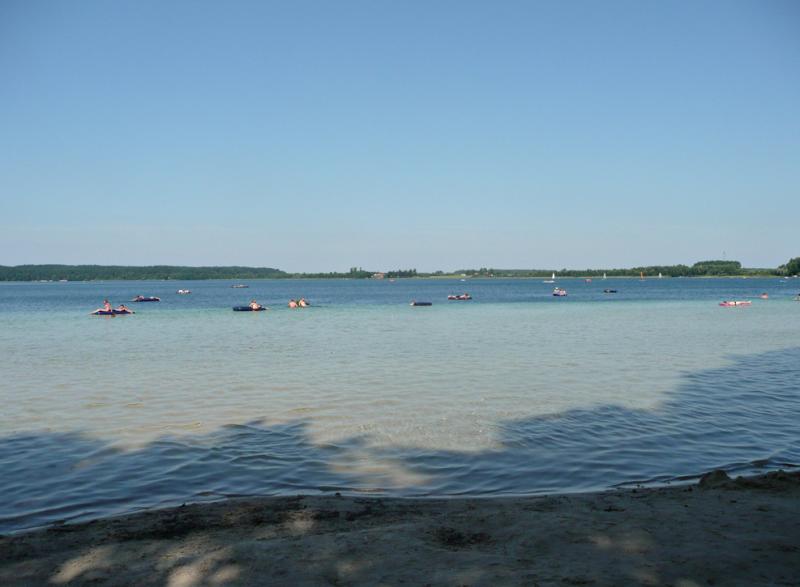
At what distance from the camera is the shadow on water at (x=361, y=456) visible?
31.6ft

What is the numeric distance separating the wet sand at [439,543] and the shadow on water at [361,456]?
108cm

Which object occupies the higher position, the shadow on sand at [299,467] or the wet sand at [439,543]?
the wet sand at [439,543]

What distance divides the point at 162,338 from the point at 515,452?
3076cm

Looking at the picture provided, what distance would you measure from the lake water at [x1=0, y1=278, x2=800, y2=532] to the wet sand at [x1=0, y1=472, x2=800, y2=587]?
1296 millimetres

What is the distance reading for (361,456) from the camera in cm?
1165

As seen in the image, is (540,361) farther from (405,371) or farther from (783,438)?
(783,438)

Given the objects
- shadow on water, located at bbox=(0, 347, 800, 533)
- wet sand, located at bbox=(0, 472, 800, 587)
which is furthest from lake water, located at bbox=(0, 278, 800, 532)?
wet sand, located at bbox=(0, 472, 800, 587)

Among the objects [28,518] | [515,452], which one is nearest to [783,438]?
[515,452]

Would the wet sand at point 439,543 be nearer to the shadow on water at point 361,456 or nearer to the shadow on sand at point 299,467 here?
the shadow on sand at point 299,467

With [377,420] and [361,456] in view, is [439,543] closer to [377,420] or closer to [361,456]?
[361,456]

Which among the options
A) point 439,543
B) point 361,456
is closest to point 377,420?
point 361,456

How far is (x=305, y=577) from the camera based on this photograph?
6020 mm

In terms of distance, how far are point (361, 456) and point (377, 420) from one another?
3061 millimetres

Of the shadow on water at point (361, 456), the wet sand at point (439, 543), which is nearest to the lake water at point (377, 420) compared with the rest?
the shadow on water at point (361, 456)
